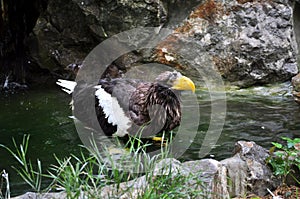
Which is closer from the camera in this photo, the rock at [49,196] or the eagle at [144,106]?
the rock at [49,196]

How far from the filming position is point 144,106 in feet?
13.8

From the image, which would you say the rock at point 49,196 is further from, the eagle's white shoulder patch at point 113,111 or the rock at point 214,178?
the eagle's white shoulder patch at point 113,111

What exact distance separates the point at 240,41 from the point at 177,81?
253 cm

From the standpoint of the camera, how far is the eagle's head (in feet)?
13.7

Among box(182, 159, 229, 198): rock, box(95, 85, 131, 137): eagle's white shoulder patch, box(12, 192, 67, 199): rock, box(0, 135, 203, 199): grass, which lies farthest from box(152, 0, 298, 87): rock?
box(12, 192, 67, 199): rock

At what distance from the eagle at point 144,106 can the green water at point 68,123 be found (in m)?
0.33

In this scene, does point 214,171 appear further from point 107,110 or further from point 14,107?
point 14,107

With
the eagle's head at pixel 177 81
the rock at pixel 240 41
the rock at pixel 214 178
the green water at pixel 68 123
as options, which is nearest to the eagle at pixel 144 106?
the eagle's head at pixel 177 81

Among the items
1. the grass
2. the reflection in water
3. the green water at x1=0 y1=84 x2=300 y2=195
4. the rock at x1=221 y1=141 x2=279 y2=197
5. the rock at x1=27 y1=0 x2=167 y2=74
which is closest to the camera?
the grass

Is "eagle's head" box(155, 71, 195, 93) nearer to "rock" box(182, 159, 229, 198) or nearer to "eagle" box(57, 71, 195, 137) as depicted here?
"eagle" box(57, 71, 195, 137)

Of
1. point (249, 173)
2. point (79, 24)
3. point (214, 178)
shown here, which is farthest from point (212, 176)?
point (79, 24)

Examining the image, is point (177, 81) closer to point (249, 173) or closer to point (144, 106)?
point (144, 106)

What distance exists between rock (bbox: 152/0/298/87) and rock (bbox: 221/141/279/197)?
3.45 metres

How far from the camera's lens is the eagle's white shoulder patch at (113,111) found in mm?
4164
